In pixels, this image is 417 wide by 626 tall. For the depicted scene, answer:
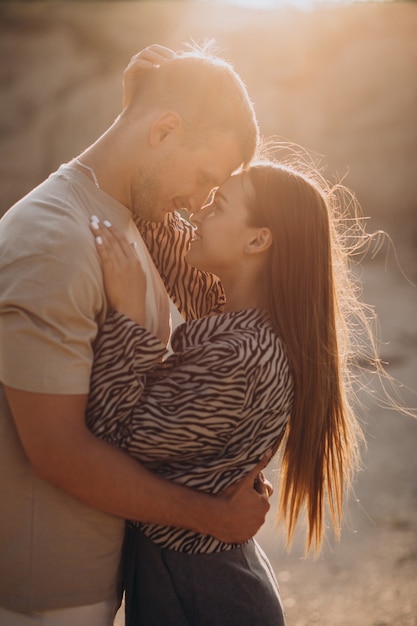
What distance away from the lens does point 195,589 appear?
176 cm

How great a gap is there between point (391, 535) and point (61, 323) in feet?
11.0

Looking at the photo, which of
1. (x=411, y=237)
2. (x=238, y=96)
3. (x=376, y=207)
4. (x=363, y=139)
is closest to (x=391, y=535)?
(x=238, y=96)

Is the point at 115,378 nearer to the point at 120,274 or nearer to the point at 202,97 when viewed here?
the point at 120,274

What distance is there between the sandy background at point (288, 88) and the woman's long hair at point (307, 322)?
4059 mm

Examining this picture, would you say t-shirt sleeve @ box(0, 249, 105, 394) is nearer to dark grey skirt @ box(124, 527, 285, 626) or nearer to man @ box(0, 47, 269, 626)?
man @ box(0, 47, 269, 626)

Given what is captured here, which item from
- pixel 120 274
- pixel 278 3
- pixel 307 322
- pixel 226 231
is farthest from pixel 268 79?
pixel 120 274

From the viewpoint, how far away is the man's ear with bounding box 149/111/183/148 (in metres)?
1.95

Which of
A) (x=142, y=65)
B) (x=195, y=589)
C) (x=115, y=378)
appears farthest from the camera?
(x=142, y=65)

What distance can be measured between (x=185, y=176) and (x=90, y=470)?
80cm

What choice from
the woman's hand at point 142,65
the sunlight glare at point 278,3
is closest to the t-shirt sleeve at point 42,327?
the woman's hand at point 142,65

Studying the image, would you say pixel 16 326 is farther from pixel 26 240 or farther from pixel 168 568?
pixel 168 568

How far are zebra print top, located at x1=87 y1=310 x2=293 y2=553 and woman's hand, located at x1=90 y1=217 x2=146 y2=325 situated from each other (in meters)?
0.05

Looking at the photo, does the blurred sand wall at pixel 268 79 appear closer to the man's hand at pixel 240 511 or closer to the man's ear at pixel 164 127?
the man's ear at pixel 164 127

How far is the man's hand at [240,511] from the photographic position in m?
1.73
